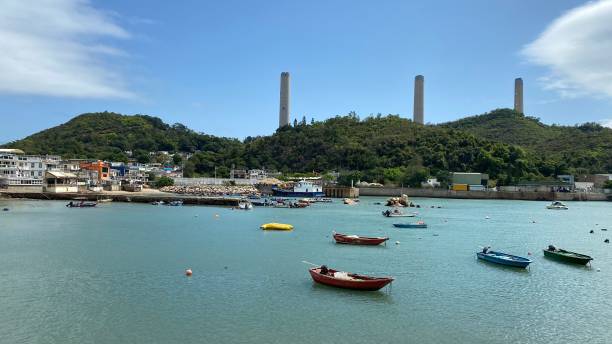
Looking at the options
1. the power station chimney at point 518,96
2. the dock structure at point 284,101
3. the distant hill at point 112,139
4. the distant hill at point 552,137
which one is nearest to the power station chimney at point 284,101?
the dock structure at point 284,101

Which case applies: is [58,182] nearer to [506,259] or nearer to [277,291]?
[277,291]

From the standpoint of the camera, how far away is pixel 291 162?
13600cm

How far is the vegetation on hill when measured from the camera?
114938mm

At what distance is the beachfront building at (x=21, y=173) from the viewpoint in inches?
Result: 3127

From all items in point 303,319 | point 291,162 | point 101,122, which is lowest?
point 303,319

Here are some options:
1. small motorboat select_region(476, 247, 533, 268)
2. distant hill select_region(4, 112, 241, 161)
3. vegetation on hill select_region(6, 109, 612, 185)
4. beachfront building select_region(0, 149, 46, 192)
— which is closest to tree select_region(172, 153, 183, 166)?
vegetation on hill select_region(6, 109, 612, 185)

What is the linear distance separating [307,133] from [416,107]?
123 feet

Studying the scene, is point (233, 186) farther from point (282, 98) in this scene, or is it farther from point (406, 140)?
point (282, 98)

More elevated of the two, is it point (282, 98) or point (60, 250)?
point (282, 98)

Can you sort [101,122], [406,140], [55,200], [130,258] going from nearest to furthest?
[130,258] < [55,200] < [406,140] < [101,122]

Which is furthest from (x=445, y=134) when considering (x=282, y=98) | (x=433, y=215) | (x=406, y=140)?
(x=433, y=215)

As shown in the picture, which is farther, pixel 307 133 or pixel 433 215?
pixel 307 133

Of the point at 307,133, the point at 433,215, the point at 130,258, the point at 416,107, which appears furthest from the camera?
the point at 416,107

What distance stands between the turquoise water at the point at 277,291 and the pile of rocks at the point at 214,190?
58780mm
